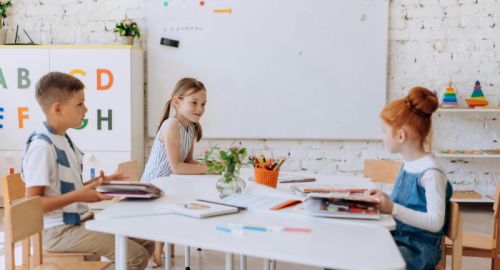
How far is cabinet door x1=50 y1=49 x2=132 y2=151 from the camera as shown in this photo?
144 inches

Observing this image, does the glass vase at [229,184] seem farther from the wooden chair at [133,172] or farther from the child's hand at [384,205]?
the wooden chair at [133,172]

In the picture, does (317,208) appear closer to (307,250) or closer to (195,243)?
(307,250)

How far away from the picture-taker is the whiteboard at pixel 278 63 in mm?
3797

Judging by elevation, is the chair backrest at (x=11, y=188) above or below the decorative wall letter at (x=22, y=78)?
below

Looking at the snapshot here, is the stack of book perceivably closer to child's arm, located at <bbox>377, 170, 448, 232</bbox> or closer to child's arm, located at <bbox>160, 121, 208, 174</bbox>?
child's arm, located at <bbox>377, 170, 448, 232</bbox>

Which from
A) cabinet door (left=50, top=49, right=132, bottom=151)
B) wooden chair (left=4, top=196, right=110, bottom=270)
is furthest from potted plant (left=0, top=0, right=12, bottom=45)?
wooden chair (left=4, top=196, right=110, bottom=270)

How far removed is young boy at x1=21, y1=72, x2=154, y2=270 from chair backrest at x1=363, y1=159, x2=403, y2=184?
1.33 meters

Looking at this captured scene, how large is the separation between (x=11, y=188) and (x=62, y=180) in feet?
0.92

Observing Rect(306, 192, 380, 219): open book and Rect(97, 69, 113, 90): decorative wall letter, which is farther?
Rect(97, 69, 113, 90): decorative wall letter

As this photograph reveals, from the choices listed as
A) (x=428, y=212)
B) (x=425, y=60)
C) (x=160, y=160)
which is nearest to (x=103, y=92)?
(x=160, y=160)

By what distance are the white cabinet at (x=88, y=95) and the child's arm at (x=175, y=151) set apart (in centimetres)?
149

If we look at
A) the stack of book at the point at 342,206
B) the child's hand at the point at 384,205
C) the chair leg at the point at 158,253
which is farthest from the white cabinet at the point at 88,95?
the child's hand at the point at 384,205

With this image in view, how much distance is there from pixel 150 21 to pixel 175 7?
25 cm

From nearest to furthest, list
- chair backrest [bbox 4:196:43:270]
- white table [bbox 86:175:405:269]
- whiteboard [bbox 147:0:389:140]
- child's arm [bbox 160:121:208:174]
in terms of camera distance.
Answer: white table [bbox 86:175:405:269]
chair backrest [bbox 4:196:43:270]
child's arm [bbox 160:121:208:174]
whiteboard [bbox 147:0:389:140]
